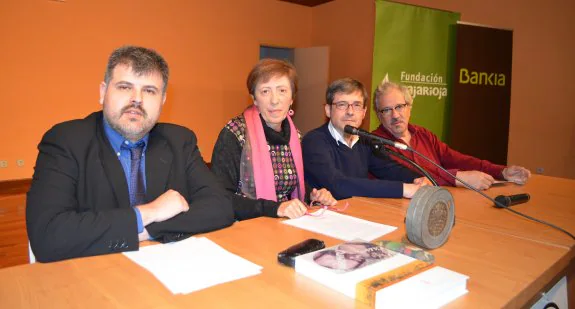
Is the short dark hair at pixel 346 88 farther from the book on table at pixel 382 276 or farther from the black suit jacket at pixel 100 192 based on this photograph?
the book on table at pixel 382 276

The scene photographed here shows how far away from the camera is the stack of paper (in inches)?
38.2

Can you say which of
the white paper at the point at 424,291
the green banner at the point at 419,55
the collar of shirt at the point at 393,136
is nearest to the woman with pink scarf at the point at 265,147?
the collar of shirt at the point at 393,136

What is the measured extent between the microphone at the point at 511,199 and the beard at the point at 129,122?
1.53m

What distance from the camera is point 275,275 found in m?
1.04

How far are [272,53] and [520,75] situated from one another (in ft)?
15.2

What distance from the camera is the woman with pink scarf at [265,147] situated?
2061mm

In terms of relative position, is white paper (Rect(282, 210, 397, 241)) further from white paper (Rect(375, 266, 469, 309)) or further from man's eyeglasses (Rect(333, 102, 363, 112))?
man's eyeglasses (Rect(333, 102, 363, 112))

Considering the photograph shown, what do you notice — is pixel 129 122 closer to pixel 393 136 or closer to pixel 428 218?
pixel 428 218

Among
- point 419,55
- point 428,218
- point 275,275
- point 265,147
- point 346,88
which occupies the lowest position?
point 275,275

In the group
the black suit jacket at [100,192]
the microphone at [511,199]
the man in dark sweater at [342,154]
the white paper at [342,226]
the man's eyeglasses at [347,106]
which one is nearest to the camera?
the black suit jacket at [100,192]

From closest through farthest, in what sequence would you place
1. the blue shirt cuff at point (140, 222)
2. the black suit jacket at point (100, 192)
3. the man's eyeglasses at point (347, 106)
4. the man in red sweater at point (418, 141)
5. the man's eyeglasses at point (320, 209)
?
the black suit jacket at point (100, 192)
the blue shirt cuff at point (140, 222)
the man's eyeglasses at point (320, 209)
the man's eyeglasses at point (347, 106)
the man in red sweater at point (418, 141)

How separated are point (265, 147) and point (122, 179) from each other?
2.76 ft

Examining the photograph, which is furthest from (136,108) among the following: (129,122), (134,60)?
(134,60)

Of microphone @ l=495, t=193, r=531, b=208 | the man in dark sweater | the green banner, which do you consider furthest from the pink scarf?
the green banner
